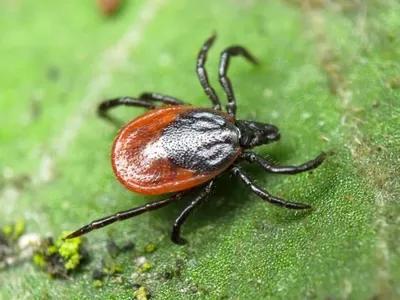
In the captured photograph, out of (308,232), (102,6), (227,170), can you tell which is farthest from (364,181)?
(102,6)

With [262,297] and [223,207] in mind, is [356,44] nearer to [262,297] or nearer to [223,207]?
[223,207]

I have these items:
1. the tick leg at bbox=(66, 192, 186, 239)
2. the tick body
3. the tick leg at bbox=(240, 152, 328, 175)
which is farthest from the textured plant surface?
the tick body

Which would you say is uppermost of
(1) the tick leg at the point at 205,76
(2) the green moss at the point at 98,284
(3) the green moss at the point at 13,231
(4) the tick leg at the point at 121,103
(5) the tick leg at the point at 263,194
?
(1) the tick leg at the point at 205,76

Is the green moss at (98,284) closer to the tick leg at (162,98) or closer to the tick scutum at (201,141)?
the tick scutum at (201,141)

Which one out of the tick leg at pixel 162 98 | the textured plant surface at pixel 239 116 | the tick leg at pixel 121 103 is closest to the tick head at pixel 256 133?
the textured plant surface at pixel 239 116

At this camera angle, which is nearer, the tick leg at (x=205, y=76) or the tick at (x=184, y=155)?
the tick at (x=184, y=155)

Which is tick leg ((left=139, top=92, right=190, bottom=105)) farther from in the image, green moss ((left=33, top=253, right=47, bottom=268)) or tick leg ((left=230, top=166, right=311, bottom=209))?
green moss ((left=33, top=253, right=47, bottom=268))
